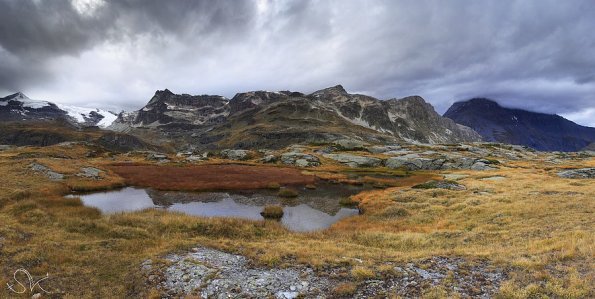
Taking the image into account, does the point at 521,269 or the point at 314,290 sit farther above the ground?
the point at 521,269

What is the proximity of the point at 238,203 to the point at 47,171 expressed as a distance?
34.6 meters

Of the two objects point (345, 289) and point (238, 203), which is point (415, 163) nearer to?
point (238, 203)

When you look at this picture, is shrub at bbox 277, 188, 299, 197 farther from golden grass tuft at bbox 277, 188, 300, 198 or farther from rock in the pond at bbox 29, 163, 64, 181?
rock in the pond at bbox 29, 163, 64, 181

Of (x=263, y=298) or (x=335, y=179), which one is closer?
(x=263, y=298)

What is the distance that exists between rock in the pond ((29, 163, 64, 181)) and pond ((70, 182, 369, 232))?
8.83 metres

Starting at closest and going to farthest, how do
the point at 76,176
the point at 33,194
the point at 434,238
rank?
1. the point at 434,238
2. the point at 33,194
3. the point at 76,176

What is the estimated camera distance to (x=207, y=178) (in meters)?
70.5

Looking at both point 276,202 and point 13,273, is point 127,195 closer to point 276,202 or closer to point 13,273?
point 276,202

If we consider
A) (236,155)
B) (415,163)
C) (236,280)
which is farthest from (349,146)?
(236,280)

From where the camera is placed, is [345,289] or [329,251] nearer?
[345,289]

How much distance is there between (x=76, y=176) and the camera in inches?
2382

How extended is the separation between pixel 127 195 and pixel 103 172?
19941mm

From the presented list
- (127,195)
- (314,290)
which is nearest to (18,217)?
(127,195)

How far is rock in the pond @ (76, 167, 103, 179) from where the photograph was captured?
62612 mm
